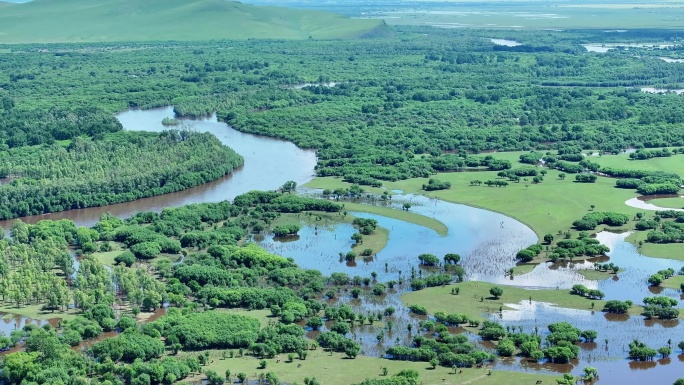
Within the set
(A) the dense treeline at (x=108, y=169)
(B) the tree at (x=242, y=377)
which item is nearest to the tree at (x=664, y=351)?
(B) the tree at (x=242, y=377)

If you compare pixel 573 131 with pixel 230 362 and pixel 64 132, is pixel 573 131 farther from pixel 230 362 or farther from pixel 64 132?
pixel 230 362

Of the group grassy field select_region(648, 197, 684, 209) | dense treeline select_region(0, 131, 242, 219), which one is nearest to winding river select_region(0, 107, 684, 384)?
dense treeline select_region(0, 131, 242, 219)

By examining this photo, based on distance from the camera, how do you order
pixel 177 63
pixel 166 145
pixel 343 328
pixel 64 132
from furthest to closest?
pixel 177 63, pixel 64 132, pixel 166 145, pixel 343 328

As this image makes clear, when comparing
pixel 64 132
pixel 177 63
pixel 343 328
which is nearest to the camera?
pixel 343 328

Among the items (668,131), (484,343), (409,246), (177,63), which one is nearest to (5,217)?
(409,246)

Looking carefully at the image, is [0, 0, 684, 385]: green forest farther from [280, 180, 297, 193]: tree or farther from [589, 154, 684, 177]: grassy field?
[589, 154, 684, 177]: grassy field

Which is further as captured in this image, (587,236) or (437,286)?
(587,236)
